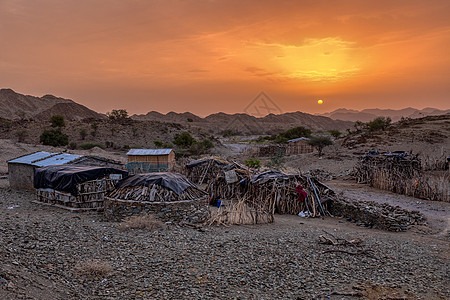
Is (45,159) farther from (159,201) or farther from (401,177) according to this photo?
(401,177)

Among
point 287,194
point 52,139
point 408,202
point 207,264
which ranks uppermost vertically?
point 52,139

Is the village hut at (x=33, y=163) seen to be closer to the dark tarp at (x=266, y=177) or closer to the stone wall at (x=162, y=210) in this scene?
the stone wall at (x=162, y=210)

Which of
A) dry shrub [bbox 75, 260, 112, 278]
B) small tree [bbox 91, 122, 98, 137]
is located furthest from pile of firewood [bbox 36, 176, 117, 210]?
small tree [bbox 91, 122, 98, 137]

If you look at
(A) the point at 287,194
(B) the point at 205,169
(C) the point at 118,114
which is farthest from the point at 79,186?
(C) the point at 118,114

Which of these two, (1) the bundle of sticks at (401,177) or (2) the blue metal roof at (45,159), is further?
(2) the blue metal roof at (45,159)

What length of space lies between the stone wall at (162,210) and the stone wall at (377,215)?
5.39 meters

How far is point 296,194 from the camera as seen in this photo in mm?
13352

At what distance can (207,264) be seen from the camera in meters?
7.28

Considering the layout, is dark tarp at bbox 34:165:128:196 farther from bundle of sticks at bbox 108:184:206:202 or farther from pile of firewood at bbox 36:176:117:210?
bundle of sticks at bbox 108:184:206:202

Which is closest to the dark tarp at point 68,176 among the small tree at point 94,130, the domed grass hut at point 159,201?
the domed grass hut at point 159,201

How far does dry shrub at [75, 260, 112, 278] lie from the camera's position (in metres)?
6.39

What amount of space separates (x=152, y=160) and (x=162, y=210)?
13.3 meters

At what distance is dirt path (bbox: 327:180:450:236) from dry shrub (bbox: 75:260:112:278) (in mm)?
9814

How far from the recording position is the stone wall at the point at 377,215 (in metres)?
11.1
